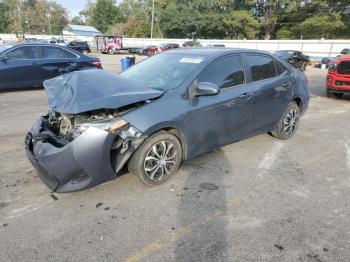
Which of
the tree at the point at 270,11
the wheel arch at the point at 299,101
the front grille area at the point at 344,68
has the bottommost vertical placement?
the wheel arch at the point at 299,101

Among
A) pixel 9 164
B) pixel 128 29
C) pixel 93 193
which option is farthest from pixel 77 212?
pixel 128 29

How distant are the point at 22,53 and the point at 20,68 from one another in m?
0.48

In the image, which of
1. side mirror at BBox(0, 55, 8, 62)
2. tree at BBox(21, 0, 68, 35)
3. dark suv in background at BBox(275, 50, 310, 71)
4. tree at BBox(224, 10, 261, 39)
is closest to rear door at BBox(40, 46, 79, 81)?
side mirror at BBox(0, 55, 8, 62)

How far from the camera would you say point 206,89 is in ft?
13.2

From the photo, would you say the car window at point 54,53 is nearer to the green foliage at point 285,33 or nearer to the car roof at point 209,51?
the car roof at point 209,51

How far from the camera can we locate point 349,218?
3451 millimetres

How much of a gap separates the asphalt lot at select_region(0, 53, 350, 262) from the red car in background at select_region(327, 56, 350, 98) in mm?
5957

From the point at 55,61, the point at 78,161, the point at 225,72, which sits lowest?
the point at 78,161

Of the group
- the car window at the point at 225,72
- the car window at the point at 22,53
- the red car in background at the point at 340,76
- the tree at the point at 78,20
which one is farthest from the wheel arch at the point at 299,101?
the tree at the point at 78,20

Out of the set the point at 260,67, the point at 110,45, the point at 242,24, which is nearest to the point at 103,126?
the point at 260,67

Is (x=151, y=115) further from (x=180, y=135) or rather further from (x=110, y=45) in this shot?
(x=110, y=45)

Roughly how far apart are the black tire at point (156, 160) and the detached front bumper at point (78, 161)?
0.35 meters

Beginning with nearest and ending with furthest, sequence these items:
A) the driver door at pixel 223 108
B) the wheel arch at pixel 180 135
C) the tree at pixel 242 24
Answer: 1. the wheel arch at pixel 180 135
2. the driver door at pixel 223 108
3. the tree at pixel 242 24

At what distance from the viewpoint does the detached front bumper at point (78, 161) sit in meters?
3.32
